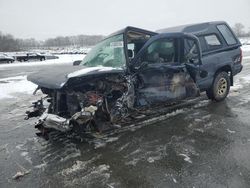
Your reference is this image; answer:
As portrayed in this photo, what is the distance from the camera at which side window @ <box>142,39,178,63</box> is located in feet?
19.4

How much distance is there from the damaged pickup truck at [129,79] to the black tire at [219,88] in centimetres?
3

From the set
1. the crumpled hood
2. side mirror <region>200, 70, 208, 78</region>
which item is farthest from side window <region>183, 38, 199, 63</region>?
the crumpled hood

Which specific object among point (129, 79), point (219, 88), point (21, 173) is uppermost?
point (129, 79)

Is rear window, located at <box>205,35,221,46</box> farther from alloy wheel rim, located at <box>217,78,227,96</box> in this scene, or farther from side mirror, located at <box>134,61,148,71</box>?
side mirror, located at <box>134,61,148,71</box>

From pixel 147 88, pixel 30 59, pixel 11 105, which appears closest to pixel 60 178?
pixel 147 88

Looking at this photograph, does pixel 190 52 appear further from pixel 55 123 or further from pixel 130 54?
pixel 55 123

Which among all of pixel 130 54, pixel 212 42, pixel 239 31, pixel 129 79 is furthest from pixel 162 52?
pixel 239 31

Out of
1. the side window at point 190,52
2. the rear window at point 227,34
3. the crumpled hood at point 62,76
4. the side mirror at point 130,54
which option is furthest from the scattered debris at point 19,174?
the rear window at point 227,34

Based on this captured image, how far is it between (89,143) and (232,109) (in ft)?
12.2

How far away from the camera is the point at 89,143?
505cm

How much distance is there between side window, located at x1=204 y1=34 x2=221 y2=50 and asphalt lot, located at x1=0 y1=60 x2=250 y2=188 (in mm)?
1870

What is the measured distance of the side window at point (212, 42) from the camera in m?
7.30

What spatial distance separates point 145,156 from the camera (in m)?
4.41

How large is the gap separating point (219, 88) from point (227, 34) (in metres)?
1.53
